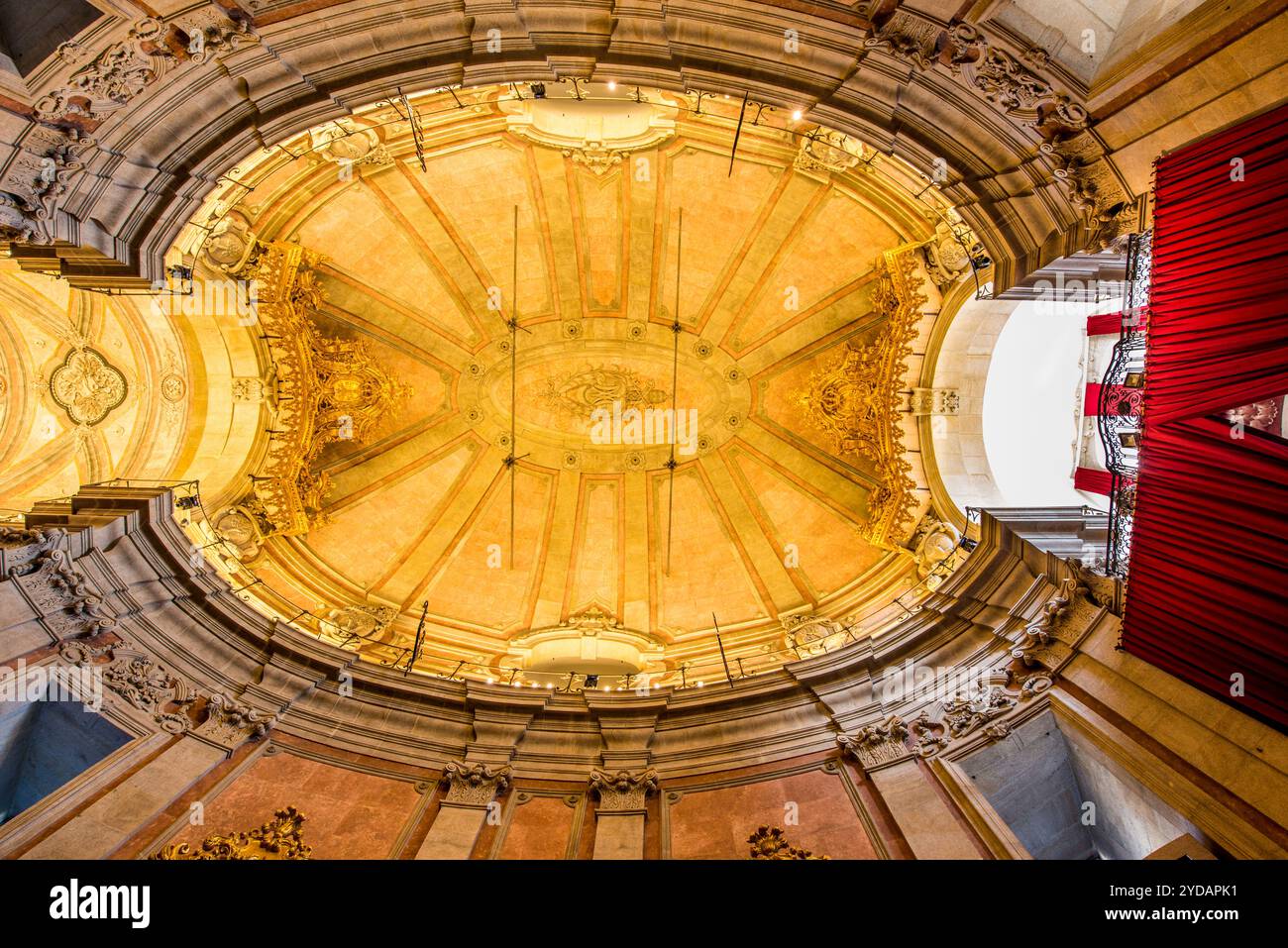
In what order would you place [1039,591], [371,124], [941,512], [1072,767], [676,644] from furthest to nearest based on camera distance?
[676,644], [941,512], [371,124], [1039,591], [1072,767]

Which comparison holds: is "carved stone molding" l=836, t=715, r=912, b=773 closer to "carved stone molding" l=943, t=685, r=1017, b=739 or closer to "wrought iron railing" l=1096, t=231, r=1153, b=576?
"carved stone molding" l=943, t=685, r=1017, b=739

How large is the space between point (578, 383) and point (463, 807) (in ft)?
37.8

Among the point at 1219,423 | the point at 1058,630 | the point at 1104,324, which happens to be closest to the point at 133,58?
the point at 1219,423

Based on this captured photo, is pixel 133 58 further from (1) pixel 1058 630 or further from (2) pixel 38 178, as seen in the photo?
(1) pixel 1058 630

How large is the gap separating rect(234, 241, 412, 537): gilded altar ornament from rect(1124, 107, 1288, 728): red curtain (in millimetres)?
15551

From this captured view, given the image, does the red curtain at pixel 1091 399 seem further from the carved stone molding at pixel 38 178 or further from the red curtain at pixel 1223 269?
the carved stone molding at pixel 38 178

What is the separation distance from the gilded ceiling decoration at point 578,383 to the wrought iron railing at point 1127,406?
398 cm

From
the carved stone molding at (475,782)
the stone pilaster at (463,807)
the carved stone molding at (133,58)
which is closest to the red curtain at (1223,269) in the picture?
the carved stone molding at (475,782)

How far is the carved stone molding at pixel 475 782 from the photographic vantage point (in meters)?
11.9

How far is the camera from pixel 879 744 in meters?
11.7

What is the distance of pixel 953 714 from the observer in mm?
11430
